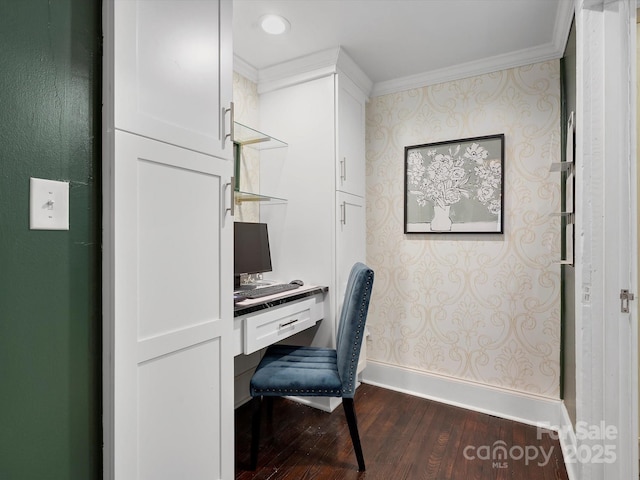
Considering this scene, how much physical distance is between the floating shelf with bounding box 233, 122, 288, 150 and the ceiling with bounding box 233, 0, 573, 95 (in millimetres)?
524

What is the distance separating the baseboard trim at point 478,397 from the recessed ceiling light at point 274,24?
242 centimetres

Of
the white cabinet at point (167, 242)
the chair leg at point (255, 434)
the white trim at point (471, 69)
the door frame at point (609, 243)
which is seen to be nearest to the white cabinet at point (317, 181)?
the white trim at point (471, 69)

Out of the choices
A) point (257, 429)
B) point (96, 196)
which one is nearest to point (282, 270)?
point (257, 429)

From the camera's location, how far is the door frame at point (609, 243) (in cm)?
129

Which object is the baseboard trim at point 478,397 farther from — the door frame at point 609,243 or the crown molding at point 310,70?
the crown molding at point 310,70

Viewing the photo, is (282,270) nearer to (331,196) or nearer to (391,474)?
(331,196)

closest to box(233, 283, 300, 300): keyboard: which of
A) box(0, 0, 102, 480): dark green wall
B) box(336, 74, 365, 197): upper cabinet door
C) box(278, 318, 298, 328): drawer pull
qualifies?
box(278, 318, 298, 328): drawer pull

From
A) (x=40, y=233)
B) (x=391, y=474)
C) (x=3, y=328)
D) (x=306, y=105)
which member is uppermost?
(x=306, y=105)

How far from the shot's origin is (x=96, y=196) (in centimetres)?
102

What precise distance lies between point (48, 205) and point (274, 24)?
1.61 metres

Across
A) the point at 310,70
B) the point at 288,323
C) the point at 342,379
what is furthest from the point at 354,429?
the point at 310,70

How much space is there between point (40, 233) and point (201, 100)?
0.71m

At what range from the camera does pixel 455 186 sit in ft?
8.13

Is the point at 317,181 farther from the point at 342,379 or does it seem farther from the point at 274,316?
the point at 342,379
